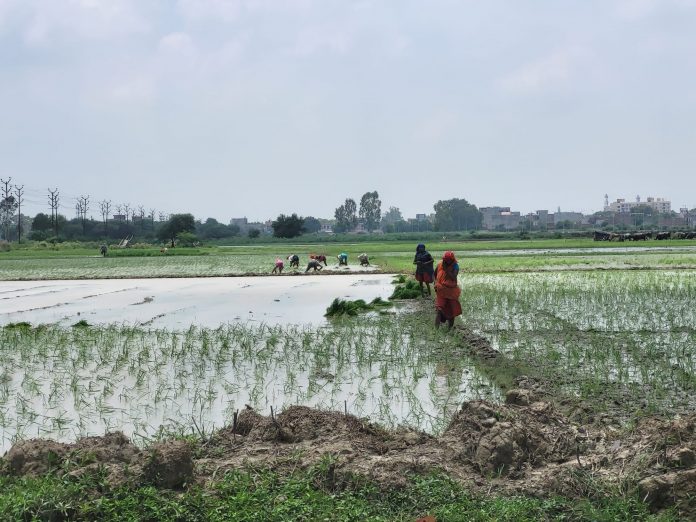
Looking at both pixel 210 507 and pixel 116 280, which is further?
pixel 116 280

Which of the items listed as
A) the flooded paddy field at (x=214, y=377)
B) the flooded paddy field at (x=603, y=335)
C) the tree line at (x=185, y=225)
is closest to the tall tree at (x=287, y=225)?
the tree line at (x=185, y=225)

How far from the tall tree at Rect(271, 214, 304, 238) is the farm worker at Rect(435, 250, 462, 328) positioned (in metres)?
77.3

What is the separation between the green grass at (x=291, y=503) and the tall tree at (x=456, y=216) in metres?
123

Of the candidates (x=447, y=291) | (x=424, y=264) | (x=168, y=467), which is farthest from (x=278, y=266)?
(x=168, y=467)

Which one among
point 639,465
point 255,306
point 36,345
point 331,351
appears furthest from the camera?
point 255,306

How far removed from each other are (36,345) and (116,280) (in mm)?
16589

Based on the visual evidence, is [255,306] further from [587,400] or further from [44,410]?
[587,400]

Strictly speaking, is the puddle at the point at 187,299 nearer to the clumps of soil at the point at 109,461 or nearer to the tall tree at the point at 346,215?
the clumps of soil at the point at 109,461

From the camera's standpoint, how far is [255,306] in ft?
49.2

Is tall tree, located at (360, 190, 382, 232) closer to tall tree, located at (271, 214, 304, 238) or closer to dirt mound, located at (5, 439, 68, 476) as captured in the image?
tall tree, located at (271, 214, 304, 238)

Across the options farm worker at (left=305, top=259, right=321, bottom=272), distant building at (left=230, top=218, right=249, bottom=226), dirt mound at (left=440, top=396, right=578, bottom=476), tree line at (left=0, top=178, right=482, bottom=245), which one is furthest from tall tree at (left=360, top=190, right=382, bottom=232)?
dirt mound at (left=440, top=396, right=578, bottom=476)

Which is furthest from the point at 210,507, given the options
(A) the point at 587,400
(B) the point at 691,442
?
(A) the point at 587,400

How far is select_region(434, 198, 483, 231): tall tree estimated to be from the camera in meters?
126

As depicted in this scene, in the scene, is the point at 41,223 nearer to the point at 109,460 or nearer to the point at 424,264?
the point at 424,264
